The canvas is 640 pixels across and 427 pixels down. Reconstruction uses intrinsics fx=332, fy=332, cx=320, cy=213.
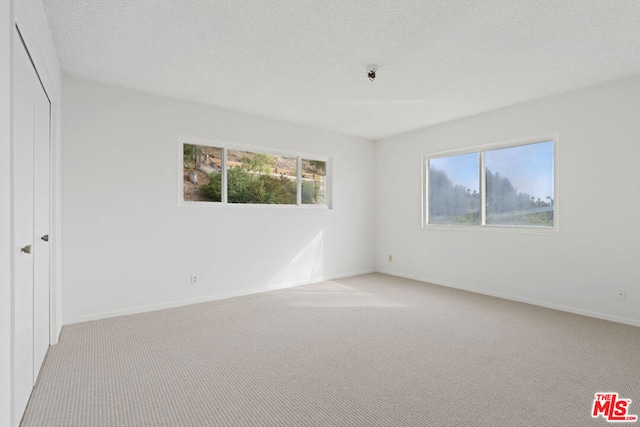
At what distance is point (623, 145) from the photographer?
11.0ft

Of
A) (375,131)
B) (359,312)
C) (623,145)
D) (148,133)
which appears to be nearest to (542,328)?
(359,312)

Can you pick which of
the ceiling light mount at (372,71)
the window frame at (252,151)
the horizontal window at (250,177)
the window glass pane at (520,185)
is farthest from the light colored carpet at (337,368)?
the ceiling light mount at (372,71)

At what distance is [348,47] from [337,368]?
2.52 metres

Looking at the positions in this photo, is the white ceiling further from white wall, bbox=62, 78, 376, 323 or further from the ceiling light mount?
white wall, bbox=62, 78, 376, 323

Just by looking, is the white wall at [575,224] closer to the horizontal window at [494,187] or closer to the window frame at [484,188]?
the window frame at [484,188]

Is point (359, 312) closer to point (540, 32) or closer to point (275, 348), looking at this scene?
point (275, 348)

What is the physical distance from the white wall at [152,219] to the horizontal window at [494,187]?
2076 millimetres

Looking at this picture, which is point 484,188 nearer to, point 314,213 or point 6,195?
Result: point 314,213

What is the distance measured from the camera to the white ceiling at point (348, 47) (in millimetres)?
2244

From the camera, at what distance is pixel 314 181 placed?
5.43 m

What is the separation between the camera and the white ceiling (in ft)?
7.36

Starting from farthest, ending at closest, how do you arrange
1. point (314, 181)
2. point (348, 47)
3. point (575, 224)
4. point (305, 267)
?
point (314, 181)
point (305, 267)
point (575, 224)
point (348, 47)

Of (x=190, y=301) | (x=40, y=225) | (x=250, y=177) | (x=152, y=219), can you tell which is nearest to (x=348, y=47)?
(x=250, y=177)

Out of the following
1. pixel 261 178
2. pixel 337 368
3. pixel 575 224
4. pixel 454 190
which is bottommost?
pixel 337 368
